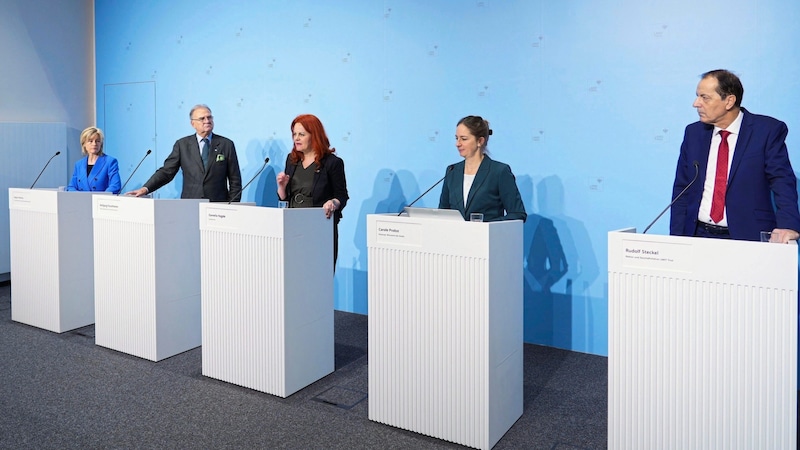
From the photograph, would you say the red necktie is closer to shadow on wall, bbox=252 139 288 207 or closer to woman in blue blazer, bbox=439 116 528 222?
woman in blue blazer, bbox=439 116 528 222

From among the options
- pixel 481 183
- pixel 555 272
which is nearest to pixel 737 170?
pixel 481 183

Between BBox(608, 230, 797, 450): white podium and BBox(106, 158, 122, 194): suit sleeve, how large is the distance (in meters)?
3.90

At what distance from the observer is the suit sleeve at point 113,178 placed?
4738 millimetres

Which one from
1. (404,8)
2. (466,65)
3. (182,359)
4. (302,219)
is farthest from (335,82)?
(182,359)

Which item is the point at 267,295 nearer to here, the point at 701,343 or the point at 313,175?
the point at 313,175

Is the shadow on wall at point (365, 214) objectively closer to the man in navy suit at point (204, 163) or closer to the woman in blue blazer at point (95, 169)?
the man in navy suit at point (204, 163)

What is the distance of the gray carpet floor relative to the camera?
8.41 feet

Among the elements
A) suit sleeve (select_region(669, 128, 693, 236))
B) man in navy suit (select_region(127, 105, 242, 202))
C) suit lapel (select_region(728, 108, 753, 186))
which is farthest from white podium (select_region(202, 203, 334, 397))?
suit lapel (select_region(728, 108, 753, 186))

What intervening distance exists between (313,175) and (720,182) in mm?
2094

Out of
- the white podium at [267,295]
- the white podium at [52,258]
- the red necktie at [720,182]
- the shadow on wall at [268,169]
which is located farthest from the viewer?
the shadow on wall at [268,169]

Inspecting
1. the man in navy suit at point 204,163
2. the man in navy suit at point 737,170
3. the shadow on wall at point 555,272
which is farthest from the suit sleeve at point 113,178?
the man in navy suit at point 737,170

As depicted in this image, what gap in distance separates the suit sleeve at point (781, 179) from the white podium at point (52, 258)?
4.05m

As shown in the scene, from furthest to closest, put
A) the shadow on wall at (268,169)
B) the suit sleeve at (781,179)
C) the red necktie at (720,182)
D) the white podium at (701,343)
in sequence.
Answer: the shadow on wall at (268,169), the red necktie at (720,182), the suit sleeve at (781,179), the white podium at (701,343)

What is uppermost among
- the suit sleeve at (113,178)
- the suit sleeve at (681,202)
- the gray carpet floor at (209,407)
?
the suit sleeve at (113,178)
